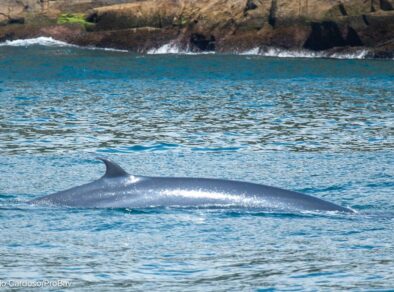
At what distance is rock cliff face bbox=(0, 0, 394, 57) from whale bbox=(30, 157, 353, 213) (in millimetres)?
31949

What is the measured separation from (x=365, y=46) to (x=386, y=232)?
3364 centimetres

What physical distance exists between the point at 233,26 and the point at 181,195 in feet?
118

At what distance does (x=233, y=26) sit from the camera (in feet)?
159

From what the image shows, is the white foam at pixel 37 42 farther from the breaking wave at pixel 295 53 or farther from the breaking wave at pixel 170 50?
the breaking wave at pixel 295 53

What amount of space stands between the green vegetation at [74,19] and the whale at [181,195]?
127 ft

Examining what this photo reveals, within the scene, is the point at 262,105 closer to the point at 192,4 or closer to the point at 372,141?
the point at 372,141

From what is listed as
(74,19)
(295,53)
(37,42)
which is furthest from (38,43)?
(295,53)

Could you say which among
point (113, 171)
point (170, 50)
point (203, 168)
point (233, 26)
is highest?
point (113, 171)

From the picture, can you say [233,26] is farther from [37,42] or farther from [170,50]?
[37,42]

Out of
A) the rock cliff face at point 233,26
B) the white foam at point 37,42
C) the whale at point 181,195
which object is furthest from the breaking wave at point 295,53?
the whale at point 181,195

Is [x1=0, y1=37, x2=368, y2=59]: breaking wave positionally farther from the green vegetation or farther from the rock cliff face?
the green vegetation

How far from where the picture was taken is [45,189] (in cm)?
1543

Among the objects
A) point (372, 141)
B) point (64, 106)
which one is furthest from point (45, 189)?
point (64, 106)

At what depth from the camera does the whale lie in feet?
42.3
